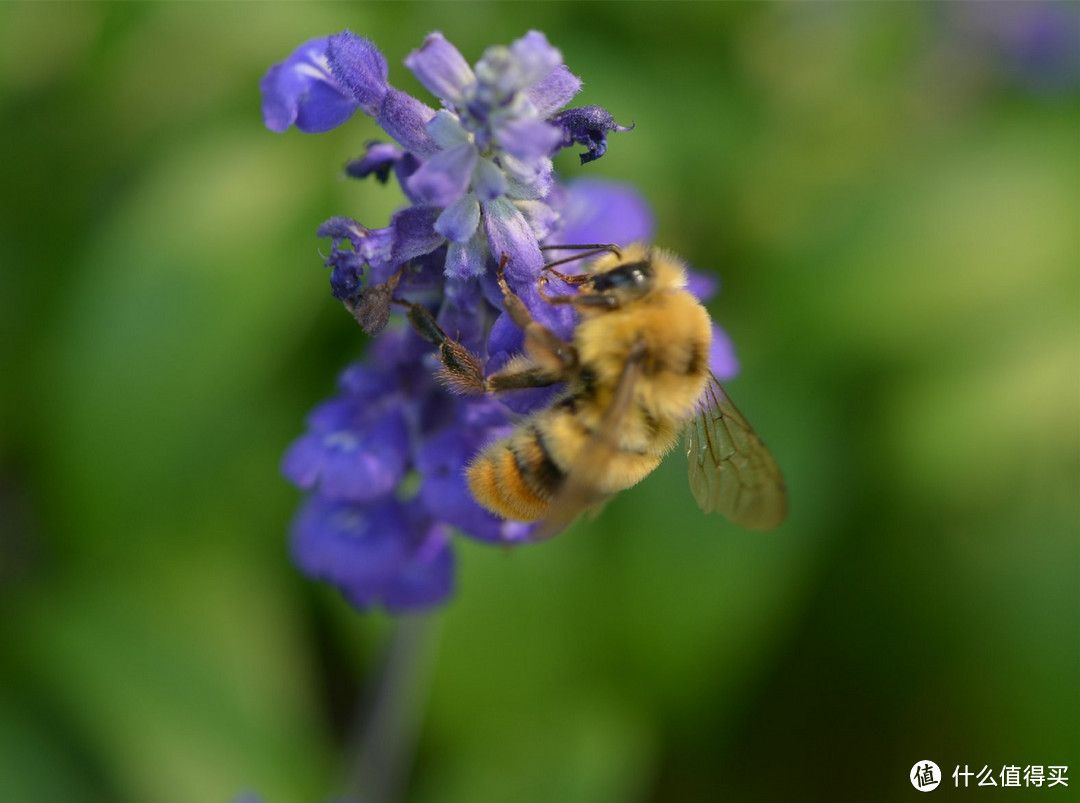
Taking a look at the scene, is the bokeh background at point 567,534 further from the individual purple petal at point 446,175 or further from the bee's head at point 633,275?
the individual purple petal at point 446,175

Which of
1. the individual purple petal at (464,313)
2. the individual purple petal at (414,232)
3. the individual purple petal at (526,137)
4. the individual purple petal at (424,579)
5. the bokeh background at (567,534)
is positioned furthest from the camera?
the bokeh background at (567,534)

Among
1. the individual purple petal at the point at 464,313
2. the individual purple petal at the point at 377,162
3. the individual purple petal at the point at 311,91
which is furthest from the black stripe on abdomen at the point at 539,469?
the individual purple petal at the point at 311,91

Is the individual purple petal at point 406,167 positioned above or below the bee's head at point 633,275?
above

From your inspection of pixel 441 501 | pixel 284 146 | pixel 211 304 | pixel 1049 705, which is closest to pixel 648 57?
pixel 284 146

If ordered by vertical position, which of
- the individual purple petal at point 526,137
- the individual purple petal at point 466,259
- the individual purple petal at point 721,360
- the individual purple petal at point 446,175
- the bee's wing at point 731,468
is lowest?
the bee's wing at point 731,468

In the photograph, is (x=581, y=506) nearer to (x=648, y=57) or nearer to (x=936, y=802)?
(x=936, y=802)

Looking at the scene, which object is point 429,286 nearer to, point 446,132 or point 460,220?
point 460,220
